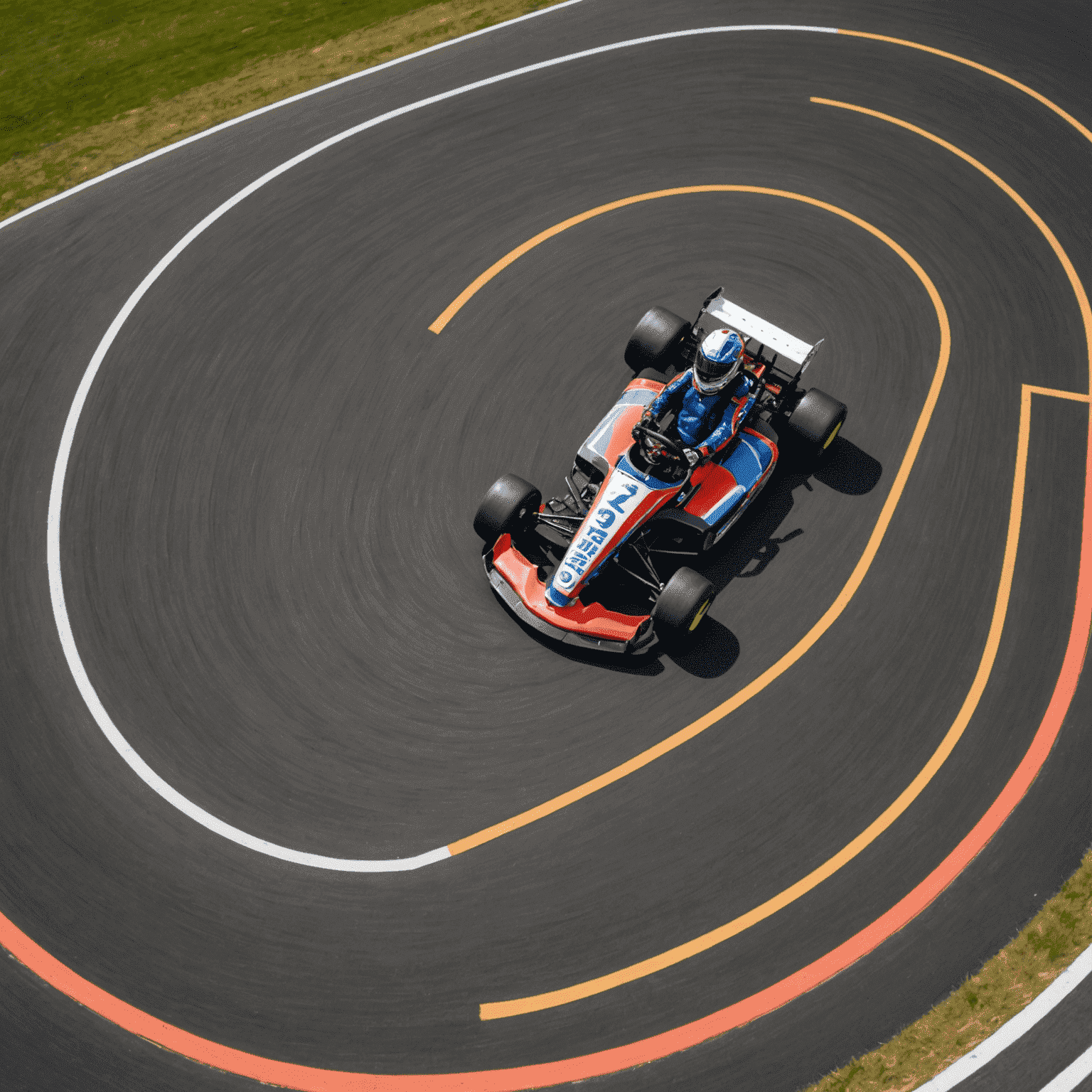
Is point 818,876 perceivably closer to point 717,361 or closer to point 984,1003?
point 984,1003

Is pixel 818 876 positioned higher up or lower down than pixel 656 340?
lower down

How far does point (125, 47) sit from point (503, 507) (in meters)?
16.1

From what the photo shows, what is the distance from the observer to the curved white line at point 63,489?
12.0m

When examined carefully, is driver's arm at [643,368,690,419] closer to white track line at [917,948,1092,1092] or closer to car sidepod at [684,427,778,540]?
car sidepod at [684,427,778,540]

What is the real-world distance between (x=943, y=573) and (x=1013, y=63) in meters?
12.6

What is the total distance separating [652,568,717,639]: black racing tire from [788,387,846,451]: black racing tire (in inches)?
120

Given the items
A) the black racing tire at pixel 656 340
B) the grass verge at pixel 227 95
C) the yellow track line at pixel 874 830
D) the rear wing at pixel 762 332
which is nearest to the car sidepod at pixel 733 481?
the rear wing at pixel 762 332

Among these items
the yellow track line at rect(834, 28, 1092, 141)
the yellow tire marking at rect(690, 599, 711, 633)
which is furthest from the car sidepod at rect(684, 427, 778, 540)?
the yellow track line at rect(834, 28, 1092, 141)

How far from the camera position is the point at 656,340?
1412 centimetres

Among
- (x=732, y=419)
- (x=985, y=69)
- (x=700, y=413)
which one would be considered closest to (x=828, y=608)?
(x=732, y=419)

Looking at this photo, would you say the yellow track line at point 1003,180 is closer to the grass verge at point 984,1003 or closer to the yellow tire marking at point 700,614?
the yellow tire marking at point 700,614

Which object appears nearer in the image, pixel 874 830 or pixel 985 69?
pixel 874 830

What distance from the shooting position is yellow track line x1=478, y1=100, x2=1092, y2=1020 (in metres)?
11.1

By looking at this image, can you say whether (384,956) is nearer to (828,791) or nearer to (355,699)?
(355,699)
